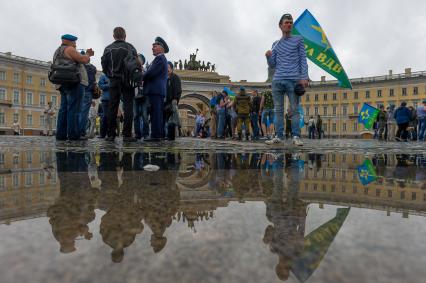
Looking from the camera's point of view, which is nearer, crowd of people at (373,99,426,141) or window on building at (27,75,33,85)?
crowd of people at (373,99,426,141)

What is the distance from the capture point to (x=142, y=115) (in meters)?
6.34

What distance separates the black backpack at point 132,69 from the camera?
480cm

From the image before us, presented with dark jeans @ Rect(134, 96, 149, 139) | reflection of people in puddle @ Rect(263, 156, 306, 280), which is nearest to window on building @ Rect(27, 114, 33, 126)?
dark jeans @ Rect(134, 96, 149, 139)

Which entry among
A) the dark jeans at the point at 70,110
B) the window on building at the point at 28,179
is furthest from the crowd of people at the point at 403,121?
the window on building at the point at 28,179

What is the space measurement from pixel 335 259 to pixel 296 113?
4.17 m

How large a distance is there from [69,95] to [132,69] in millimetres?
1048

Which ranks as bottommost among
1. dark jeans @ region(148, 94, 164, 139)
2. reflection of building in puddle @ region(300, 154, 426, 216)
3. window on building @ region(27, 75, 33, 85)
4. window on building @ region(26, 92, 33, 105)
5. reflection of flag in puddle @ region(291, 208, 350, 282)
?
reflection of flag in puddle @ region(291, 208, 350, 282)

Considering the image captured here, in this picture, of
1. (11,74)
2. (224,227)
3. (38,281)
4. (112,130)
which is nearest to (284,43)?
(112,130)

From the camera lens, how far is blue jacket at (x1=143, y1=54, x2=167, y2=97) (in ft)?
16.7

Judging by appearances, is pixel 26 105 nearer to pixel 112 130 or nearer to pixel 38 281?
pixel 112 130

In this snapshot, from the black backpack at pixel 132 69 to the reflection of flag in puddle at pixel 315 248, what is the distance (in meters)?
4.36

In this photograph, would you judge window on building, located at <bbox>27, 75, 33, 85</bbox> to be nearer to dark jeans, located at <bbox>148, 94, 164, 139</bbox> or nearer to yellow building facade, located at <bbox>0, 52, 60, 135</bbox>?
yellow building facade, located at <bbox>0, 52, 60, 135</bbox>

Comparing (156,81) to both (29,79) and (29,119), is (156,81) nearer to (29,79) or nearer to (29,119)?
(29,119)

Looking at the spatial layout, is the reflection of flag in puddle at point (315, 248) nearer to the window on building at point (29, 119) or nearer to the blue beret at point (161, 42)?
the blue beret at point (161, 42)
